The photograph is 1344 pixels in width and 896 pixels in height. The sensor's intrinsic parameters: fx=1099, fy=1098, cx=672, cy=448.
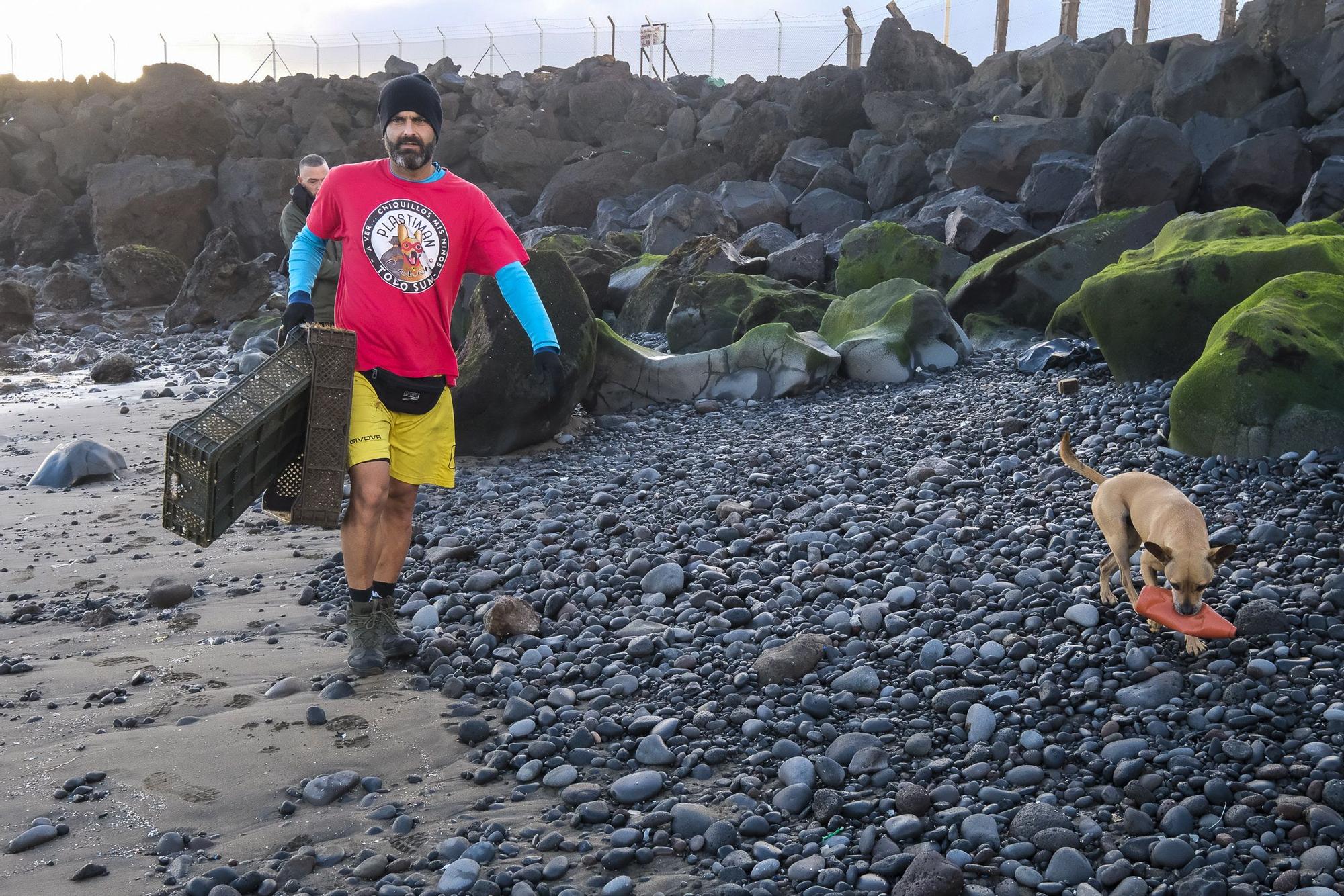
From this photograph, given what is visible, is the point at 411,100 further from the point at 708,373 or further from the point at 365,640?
the point at 708,373

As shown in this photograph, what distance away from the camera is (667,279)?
1501cm

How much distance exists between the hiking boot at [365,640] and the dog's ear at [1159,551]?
2.98m

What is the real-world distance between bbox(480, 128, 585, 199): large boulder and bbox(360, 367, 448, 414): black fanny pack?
2736 cm

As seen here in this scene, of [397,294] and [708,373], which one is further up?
[397,294]

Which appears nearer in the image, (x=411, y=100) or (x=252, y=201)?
(x=411, y=100)

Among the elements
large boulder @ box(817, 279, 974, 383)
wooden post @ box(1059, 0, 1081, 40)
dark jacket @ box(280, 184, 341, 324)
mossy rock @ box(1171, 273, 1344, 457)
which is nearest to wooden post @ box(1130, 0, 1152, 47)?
wooden post @ box(1059, 0, 1081, 40)

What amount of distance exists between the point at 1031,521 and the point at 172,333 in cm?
1603

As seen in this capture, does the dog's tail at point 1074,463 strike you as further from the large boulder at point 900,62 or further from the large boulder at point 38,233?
the large boulder at point 38,233

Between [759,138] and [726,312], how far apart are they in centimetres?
1648

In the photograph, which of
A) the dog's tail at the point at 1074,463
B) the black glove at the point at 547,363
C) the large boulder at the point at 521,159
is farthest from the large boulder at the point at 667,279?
the large boulder at the point at 521,159

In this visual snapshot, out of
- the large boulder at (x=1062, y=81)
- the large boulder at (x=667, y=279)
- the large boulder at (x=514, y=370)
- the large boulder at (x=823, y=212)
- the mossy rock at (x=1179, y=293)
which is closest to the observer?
the mossy rock at (x=1179, y=293)

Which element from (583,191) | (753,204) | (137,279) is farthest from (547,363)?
(583,191)

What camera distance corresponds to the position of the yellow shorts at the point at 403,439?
4.26 metres

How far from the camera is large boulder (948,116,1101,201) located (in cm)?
1995
